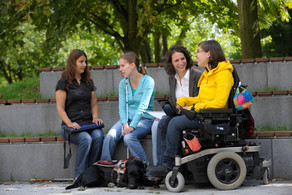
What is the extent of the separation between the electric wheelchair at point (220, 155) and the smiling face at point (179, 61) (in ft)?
3.03

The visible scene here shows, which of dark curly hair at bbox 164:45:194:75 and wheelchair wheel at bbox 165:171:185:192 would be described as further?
dark curly hair at bbox 164:45:194:75

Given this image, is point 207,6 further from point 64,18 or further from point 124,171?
point 124,171

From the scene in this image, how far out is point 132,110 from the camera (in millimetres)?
7262

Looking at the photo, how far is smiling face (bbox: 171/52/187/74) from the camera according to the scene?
678 cm

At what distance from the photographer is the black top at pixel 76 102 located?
726 centimetres

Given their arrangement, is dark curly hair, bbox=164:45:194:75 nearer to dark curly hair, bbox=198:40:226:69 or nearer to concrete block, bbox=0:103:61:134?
dark curly hair, bbox=198:40:226:69

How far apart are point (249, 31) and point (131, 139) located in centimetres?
521

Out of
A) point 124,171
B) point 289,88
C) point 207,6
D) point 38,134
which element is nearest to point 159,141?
point 124,171

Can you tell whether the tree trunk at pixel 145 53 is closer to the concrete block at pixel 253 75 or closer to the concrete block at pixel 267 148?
the concrete block at pixel 253 75

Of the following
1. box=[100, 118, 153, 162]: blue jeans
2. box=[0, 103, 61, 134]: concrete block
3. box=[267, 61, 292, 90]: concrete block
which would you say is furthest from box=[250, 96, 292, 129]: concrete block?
box=[0, 103, 61, 134]: concrete block

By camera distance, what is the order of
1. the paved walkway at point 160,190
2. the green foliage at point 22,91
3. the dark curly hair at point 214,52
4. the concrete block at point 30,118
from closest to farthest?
the paved walkway at point 160,190 → the dark curly hair at point 214,52 → the concrete block at point 30,118 → the green foliage at point 22,91

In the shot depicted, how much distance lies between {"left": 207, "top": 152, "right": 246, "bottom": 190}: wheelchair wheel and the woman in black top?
6.32 feet

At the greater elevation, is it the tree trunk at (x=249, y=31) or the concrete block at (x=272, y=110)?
the tree trunk at (x=249, y=31)

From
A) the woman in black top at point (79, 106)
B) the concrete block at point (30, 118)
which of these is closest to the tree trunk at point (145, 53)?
A: the concrete block at point (30, 118)
